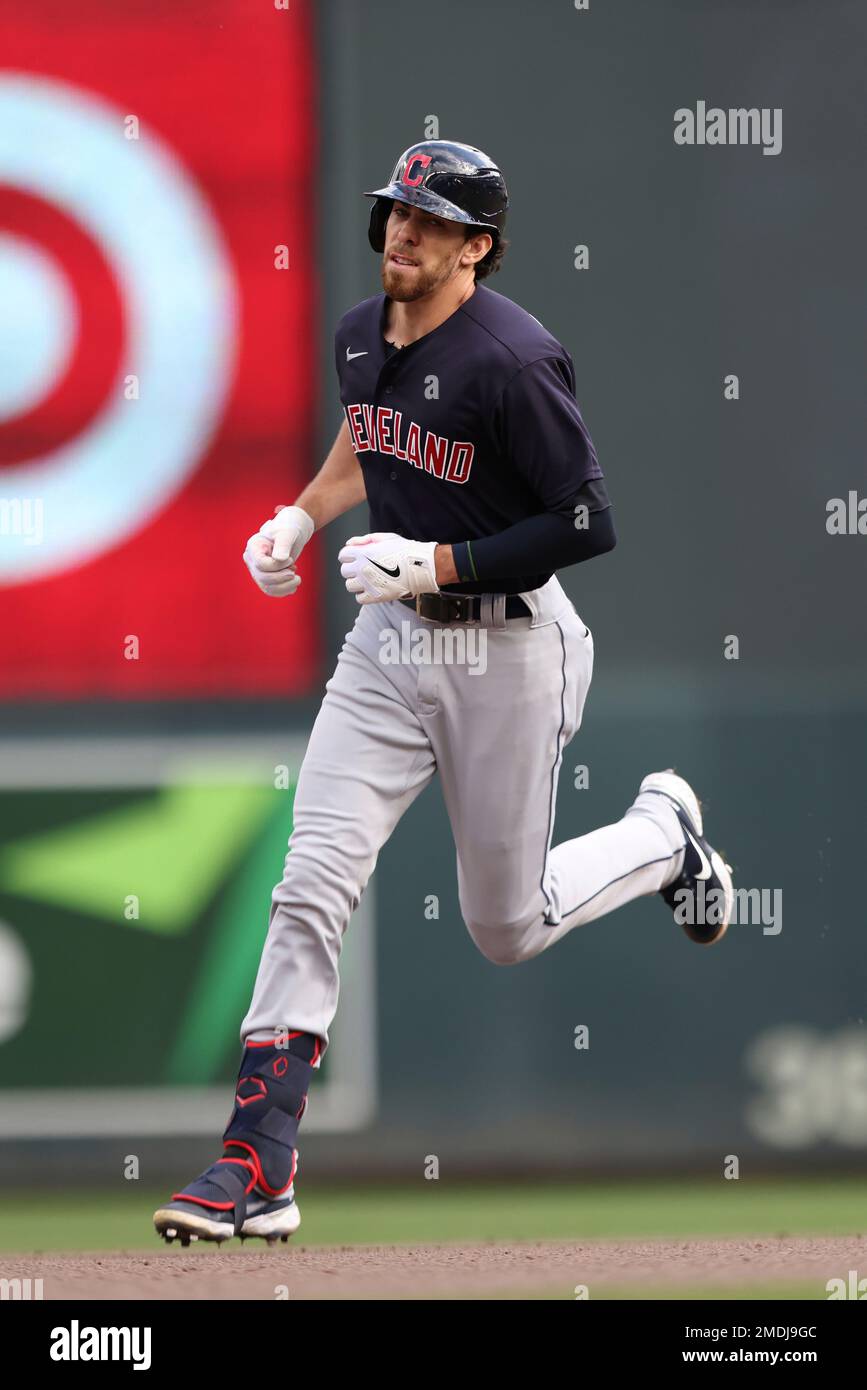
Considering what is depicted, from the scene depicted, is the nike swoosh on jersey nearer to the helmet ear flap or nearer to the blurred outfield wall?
the blurred outfield wall

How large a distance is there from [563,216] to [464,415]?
1.72 m

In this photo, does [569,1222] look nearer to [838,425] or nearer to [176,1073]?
[176,1073]

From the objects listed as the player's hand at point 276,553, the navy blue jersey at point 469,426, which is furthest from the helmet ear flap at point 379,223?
the player's hand at point 276,553

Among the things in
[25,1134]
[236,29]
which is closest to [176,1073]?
[25,1134]

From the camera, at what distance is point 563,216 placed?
203 inches

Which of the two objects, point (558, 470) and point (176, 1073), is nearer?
point (558, 470)

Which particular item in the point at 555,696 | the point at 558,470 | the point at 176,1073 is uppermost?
the point at 558,470

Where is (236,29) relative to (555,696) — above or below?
above

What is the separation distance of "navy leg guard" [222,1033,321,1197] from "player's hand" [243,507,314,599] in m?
0.84

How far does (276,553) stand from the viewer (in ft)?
12.5

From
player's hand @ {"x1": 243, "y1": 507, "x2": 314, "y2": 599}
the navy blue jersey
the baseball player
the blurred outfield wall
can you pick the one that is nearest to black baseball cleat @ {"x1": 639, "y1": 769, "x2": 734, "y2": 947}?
the baseball player

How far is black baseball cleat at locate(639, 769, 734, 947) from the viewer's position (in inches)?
175

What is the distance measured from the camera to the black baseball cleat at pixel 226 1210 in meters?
3.22

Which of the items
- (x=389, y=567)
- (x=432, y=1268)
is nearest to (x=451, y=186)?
(x=389, y=567)
